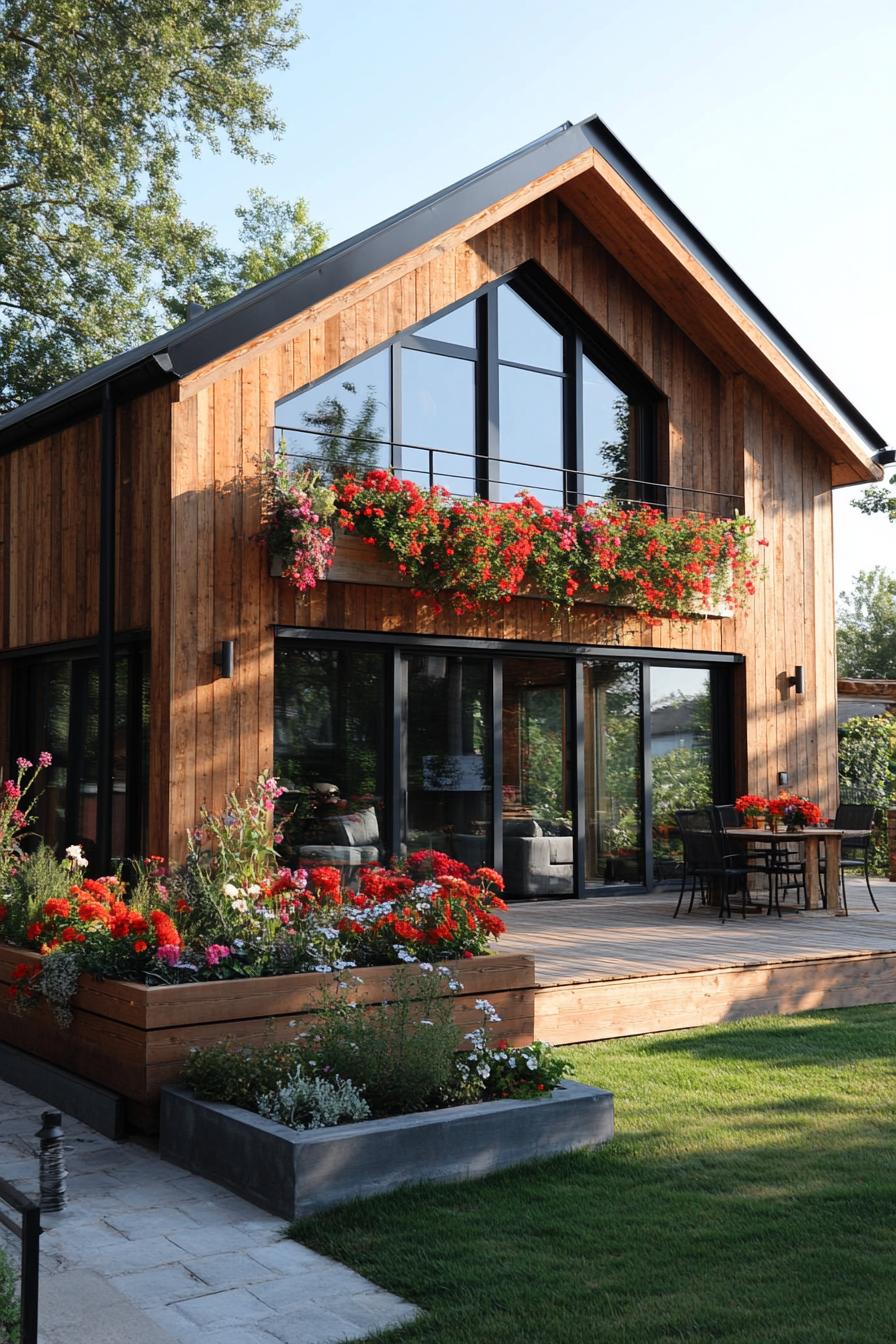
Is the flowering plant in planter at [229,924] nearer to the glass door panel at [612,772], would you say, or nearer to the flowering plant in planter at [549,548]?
the flowering plant in planter at [549,548]

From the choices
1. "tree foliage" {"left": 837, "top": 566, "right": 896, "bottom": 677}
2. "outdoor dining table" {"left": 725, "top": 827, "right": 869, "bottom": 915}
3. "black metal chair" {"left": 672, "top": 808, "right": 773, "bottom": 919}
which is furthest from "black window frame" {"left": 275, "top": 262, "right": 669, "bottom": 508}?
"tree foliage" {"left": 837, "top": 566, "right": 896, "bottom": 677}

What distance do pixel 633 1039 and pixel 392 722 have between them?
3451 millimetres

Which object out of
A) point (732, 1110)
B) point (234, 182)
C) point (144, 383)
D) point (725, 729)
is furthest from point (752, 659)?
point (234, 182)

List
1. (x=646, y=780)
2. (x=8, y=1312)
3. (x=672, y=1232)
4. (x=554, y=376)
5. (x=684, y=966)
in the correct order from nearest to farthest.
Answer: (x=8, y=1312), (x=672, y=1232), (x=684, y=966), (x=646, y=780), (x=554, y=376)

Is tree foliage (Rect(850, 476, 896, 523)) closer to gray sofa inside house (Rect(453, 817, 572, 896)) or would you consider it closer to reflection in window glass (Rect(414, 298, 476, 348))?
reflection in window glass (Rect(414, 298, 476, 348))

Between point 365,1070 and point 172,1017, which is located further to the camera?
point 172,1017

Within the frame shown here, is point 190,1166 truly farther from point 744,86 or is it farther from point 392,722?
point 744,86

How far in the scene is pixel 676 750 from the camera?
11.6m

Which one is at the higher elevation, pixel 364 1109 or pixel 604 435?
pixel 604 435

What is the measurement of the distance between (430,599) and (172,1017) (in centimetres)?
515

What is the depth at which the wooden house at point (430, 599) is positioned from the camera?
8930 mm

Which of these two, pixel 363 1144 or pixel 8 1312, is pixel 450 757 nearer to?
pixel 363 1144

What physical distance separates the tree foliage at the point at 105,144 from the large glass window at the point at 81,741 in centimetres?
983

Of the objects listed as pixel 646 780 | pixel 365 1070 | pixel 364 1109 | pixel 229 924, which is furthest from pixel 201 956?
pixel 646 780
